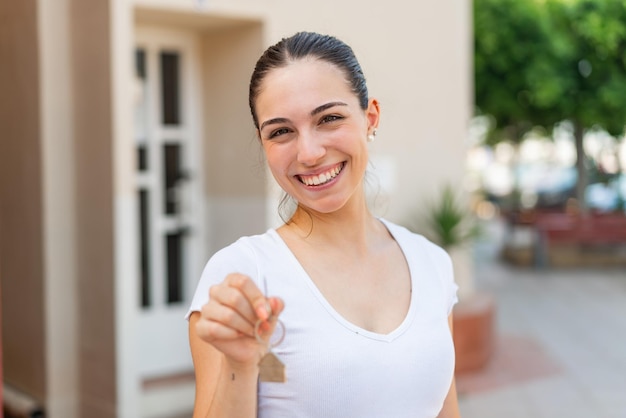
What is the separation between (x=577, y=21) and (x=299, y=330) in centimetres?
1187

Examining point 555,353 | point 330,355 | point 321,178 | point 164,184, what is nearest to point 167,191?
point 164,184

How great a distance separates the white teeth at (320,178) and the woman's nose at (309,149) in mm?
46

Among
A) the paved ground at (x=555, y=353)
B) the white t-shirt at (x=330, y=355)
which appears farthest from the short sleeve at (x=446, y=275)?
the paved ground at (x=555, y=353)

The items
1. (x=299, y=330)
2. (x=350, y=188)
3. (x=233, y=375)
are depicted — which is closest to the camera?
(x=233, y=375)

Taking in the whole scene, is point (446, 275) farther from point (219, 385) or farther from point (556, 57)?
point (556, 57)

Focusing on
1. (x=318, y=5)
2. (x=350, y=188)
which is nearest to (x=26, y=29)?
(x=318, y=5)

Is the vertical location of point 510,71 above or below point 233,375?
above

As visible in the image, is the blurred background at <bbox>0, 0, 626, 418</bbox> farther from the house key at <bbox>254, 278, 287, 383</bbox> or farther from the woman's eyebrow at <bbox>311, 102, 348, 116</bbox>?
the house key at <bbox>254, 278, 287, 383</bbox>

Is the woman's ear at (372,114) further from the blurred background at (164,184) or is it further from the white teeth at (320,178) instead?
the blurred background at (164,184)

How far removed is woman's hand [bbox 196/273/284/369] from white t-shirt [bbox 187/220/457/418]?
0.64 feet

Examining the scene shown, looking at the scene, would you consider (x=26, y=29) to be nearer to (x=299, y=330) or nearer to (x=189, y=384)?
(x=189, y=384)

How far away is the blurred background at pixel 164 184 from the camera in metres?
5.01

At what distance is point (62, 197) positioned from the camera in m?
5.22

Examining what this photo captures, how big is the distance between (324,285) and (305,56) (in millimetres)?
469
